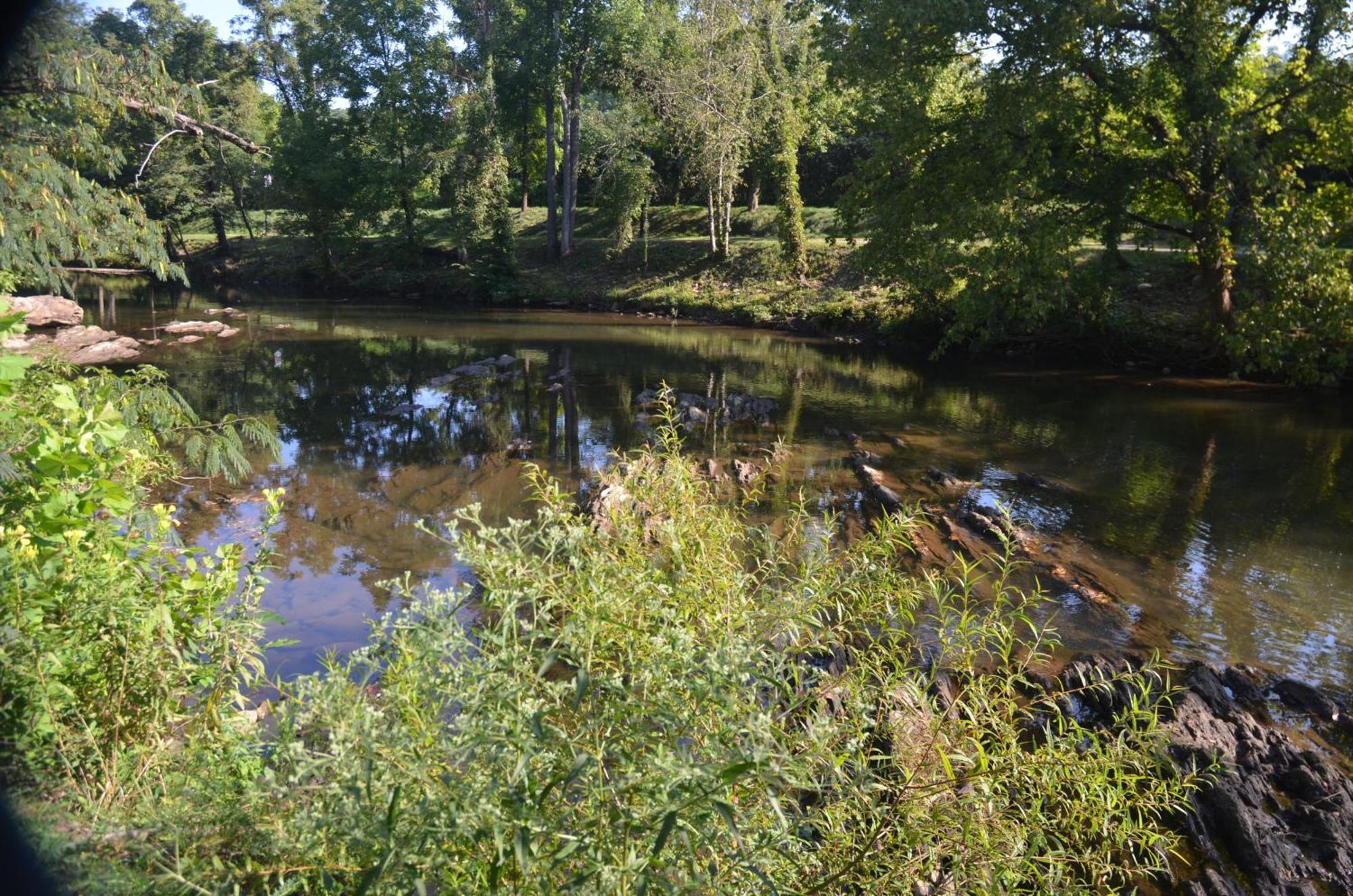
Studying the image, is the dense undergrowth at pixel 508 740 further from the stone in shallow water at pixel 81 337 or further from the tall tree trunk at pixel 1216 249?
the stone in shallow water at pixel 81 337

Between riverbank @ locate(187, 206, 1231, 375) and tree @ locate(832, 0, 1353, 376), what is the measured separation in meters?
2.69

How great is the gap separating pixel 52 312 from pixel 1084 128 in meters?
23.7

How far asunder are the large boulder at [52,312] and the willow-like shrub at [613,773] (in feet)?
75.4

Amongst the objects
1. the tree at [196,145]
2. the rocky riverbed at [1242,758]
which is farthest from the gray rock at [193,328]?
the rocky riverbed at [1242,758]

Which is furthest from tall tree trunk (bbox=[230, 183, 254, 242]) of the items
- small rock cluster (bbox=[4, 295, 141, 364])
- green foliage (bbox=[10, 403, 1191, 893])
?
green foliage (bbox=[10, 403, 1191, 893])

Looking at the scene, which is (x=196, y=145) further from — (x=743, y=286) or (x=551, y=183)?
(x=743, y=286)

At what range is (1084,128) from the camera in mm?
15445

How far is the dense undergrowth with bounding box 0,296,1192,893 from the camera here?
223 cm

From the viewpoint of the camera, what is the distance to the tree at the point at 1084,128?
46.1 ft

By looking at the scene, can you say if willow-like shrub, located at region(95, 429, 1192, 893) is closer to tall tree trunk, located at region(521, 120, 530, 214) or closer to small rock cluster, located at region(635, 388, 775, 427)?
small rock cluster, located at region(635, 388, 775, 427)

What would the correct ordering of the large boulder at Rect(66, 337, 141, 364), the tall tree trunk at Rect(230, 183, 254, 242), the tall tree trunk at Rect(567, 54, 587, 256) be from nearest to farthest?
the large boulder at Rect(66, 337, 141, 364)
the tall tree trunk at Rect(567, 54, 587, 256)
the tall tree trunk at Rect(230, 183, 254, 242)

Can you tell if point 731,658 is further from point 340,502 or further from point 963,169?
point 963,169

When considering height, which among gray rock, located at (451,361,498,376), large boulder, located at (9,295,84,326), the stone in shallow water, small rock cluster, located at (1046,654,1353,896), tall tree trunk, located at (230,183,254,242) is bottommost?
small rock cluster, located at (1046,654,1353,896)

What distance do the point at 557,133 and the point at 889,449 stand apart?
32.3 m
